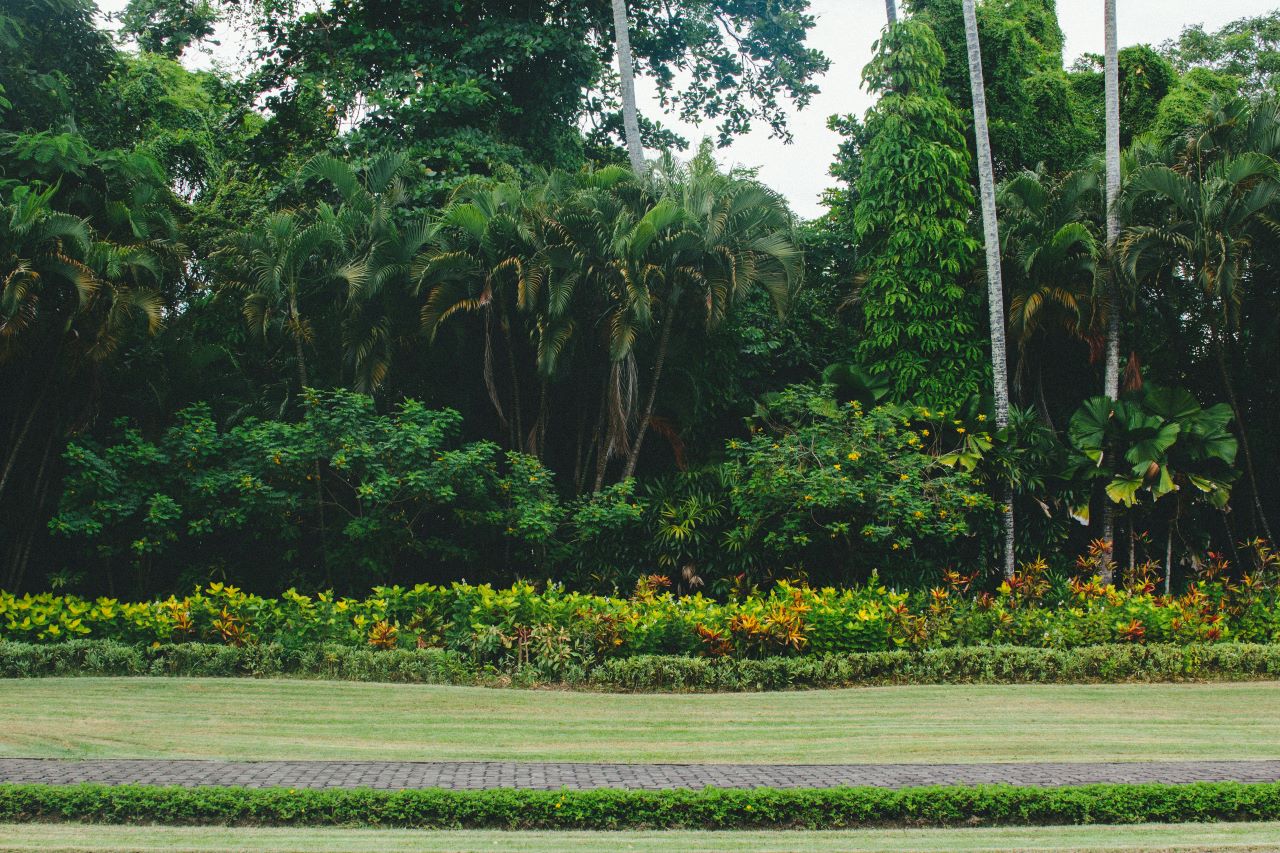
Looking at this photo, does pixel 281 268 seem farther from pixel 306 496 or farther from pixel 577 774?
pixel 577 774

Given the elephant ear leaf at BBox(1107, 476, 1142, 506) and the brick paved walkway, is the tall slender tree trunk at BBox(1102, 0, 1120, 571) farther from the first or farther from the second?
the brick paved walkway

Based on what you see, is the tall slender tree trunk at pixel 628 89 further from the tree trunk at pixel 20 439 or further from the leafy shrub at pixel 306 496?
the tree trunk at pixel 20 439

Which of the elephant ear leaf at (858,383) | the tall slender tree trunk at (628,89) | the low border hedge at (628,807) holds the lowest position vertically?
the low border hedge at (628,807)

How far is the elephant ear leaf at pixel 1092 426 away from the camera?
14219mm

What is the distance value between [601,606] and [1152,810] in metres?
6.22

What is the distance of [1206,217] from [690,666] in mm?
9069

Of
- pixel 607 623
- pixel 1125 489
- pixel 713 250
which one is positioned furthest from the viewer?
pixel 713 250

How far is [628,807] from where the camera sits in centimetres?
607

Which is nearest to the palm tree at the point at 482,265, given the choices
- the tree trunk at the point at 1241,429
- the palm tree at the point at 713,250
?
the palm tree at the point at 713,250

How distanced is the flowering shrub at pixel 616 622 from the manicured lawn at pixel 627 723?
81 centimetres

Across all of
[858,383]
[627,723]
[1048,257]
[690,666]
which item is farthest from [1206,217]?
[627,723]

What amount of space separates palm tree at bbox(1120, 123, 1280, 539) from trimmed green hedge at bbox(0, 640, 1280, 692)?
4782 mm

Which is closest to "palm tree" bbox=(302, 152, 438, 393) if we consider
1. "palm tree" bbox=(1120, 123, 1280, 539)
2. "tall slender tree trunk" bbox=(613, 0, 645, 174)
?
"tall slender tree trunk" bbox=(613, 0, 645, 174)

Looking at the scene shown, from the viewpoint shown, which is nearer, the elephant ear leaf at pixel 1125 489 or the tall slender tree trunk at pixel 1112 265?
the elephant ear leaf at pixel 1125 489
